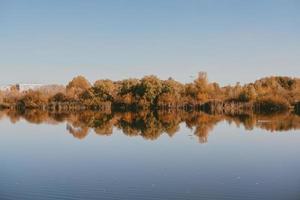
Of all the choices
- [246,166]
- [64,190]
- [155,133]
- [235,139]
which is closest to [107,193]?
[64,190]

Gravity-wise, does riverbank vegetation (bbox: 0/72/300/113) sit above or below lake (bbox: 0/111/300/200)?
above

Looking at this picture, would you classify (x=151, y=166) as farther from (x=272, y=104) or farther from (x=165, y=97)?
(x=165, y=97)

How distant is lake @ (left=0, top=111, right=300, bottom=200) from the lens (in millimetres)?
7188

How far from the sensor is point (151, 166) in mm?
9703

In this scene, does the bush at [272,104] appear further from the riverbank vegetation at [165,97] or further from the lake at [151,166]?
the lake at [151,166]

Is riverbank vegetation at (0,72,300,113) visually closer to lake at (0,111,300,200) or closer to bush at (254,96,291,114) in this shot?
bush at (254,96,291,114)

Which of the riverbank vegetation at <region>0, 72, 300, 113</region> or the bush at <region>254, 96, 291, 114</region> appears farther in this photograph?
the riverbank vegetation at <region>0, 72, 300, 113</region>

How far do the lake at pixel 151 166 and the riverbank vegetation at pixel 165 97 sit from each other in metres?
24.3

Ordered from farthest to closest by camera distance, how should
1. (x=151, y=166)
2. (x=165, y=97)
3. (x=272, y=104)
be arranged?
(x=165, y=97) < (x=272, y=104) < (x=151, y=166)

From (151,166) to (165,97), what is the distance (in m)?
32.9

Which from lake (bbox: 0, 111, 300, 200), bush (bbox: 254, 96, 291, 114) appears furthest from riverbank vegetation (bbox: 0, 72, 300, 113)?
lake (bbox: 0, 111, 300, 200)

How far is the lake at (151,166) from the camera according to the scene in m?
7.19

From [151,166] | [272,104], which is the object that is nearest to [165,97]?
[272,104]

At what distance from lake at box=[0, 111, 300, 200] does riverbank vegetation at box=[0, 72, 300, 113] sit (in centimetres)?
2430
